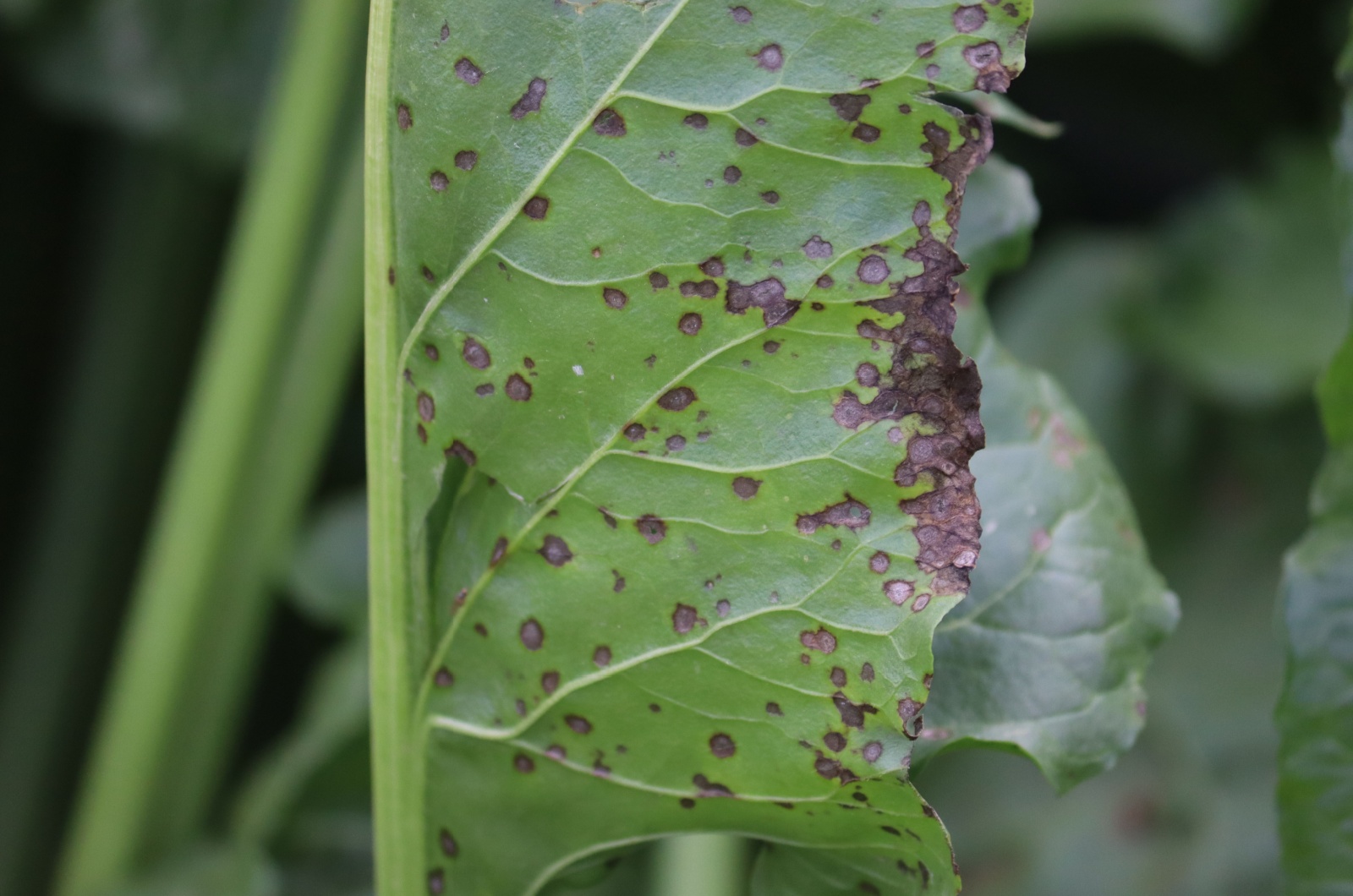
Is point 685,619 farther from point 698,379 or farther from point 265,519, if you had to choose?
point 265,519

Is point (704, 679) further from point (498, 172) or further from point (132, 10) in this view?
point (132, 10)

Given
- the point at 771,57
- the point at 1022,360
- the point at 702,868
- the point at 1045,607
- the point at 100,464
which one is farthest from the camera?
the point at 100,464

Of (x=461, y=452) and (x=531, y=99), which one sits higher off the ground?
(x=531, y=99)

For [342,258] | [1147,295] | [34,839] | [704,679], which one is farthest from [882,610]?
[34,839]

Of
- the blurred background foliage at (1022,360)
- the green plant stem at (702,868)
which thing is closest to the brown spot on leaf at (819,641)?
the green plant stem at (702,868)

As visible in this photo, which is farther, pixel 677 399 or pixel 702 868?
pixel 702 868

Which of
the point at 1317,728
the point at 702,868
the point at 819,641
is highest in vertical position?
the point at 819,641

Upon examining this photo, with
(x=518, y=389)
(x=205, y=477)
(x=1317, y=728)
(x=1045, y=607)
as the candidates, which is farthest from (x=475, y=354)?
(x=205, y=477)

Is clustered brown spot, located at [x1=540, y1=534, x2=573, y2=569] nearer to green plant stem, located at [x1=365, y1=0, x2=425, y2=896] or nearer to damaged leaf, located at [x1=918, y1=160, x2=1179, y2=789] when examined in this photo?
green plant stem, located at [x1=365, y1=0, x2=425, y2=896]

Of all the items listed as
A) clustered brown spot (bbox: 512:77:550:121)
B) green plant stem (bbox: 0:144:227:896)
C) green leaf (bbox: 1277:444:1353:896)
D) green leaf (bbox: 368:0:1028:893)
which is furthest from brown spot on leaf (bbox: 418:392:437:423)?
green plant stem (bbox: 0:144:227:896)
